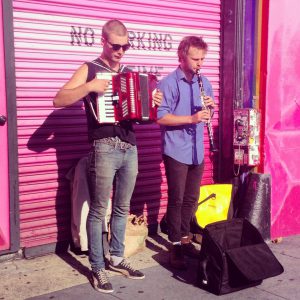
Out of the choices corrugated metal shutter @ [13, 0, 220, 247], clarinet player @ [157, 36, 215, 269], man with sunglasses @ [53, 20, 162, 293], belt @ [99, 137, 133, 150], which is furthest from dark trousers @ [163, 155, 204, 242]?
corrugated metal shutter @ [13, 0, 220, 247]

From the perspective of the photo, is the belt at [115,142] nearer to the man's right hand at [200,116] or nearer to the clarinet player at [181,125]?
the clarinet player at [181,125]

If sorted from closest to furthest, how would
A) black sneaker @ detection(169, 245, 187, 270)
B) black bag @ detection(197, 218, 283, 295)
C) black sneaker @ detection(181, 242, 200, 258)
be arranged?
black bag @ detection(197, 218, 283, 295), black sneaker @ detection(169, 245, 187, 270), black sneaker @ detection(181, 242, 200, 258)

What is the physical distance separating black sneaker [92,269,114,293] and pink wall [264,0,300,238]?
2289mm

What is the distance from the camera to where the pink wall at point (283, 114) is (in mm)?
5336


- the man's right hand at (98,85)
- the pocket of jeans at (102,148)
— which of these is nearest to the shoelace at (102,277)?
the pocket of jeans at (102,148)

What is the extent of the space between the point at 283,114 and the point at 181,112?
150 centimetres

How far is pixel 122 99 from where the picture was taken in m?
3.90

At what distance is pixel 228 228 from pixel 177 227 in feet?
1.90

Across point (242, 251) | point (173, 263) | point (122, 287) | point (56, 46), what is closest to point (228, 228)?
point (242, 251)

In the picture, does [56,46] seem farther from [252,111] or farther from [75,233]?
[252,111]

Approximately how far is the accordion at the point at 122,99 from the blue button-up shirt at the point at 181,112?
53 centimetres

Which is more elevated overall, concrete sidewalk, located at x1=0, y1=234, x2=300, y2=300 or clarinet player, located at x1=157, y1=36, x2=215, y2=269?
clarinet player, located at x1=157, y1=36, x2=215, y2=269

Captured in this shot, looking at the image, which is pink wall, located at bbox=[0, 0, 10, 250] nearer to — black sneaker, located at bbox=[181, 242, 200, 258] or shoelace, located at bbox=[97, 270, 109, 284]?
shoelace, located at bbox=[97, 270, 109, 284]

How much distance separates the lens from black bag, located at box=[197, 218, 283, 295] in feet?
12.7
